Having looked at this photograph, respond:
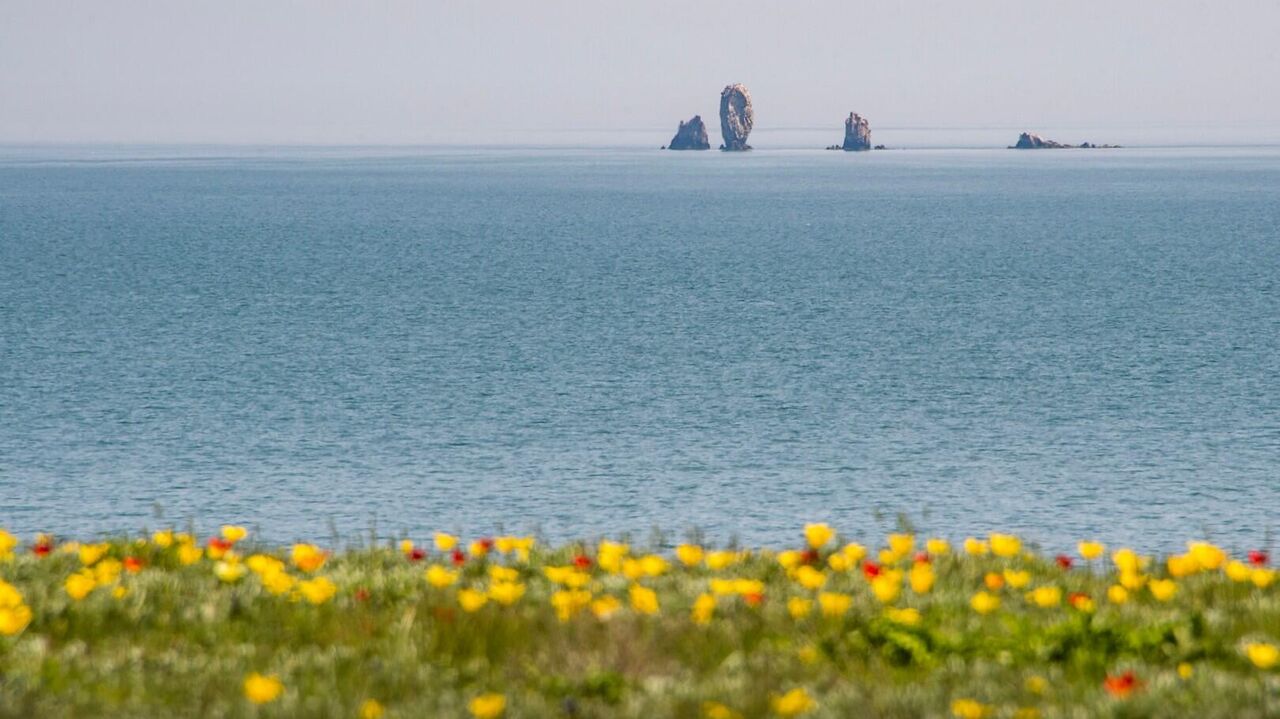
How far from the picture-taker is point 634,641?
8.23 m

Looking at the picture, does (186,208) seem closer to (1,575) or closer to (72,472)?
(72,472)

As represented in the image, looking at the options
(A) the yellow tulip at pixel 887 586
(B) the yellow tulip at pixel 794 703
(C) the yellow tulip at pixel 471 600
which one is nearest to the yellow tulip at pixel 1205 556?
(A) the yellow tulip at pixel 887 586

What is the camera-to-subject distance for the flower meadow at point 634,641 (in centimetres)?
721

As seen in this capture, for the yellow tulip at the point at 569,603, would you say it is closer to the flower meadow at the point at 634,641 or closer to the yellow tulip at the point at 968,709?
the flower meadow at the point at 634,641

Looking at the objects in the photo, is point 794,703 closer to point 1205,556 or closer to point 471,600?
point 471,600

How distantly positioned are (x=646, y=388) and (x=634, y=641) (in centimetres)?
3349

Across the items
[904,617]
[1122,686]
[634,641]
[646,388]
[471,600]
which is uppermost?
[1122,686]

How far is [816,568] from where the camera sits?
10.6 meters

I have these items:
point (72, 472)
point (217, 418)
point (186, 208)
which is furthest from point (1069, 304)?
point (186, 208)

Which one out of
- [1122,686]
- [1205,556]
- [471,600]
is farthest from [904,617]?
[471,600]

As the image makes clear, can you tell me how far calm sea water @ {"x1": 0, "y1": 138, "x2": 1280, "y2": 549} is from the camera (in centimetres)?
2834

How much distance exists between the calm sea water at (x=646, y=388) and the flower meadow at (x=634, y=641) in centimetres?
325

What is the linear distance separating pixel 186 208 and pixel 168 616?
455 ft

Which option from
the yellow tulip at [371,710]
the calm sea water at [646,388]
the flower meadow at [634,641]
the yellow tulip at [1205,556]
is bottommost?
the calm sea water at [646,388]
